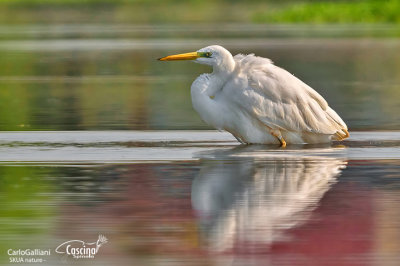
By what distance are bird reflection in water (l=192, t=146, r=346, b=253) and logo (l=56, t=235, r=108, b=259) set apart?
62cm

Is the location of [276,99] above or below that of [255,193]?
above

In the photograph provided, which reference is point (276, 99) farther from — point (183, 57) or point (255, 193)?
point (255, 193)

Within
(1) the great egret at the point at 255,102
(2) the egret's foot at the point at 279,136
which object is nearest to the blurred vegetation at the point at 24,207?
(1) the great egret at the point at 255,102

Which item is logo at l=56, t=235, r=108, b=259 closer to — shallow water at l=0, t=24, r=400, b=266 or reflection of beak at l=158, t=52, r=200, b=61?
shallow water at l=0, t=24, r=400, b=266

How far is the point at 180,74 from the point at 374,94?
704 centimetres

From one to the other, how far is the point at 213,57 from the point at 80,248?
5.45m

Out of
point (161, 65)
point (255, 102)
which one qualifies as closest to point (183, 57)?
point (255, 102)

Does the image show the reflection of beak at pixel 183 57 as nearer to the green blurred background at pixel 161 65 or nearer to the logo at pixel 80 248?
the green blurred background at pixel 161 65

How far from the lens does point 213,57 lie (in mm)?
12633

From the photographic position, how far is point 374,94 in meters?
20.2

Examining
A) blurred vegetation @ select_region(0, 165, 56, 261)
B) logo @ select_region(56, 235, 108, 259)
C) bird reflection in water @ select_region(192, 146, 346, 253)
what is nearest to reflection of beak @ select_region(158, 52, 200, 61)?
bird reflection in water @ select_region(192, 146, 346, 253)

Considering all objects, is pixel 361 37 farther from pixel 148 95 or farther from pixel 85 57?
pixel 148 95

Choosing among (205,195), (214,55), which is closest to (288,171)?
(205,195)

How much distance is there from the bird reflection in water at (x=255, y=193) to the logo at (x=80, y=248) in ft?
2.02
